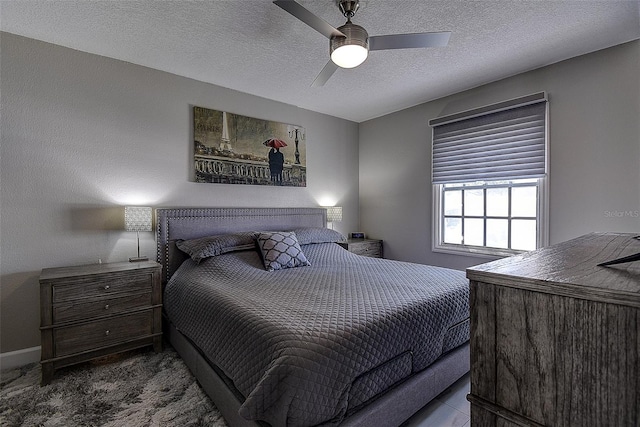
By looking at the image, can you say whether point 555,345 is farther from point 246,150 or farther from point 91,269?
point 246,150

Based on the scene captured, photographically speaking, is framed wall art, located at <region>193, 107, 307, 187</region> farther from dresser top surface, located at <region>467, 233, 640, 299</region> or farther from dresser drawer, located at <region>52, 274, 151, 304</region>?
dresser top surface, located at <region>467, 233, 640, 299</region>

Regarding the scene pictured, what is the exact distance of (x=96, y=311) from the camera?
2.23m

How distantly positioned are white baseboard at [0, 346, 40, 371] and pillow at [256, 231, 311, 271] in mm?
1964

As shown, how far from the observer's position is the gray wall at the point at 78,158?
236 cm

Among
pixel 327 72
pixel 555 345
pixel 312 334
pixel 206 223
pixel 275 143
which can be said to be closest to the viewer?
pixel 555 345

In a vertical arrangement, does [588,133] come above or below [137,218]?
above

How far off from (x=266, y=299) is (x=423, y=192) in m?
2.80

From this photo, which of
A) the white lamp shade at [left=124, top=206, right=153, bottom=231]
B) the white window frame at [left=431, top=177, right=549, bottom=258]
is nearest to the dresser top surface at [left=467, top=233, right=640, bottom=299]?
the white window frame at [left=431, top=177, right=549, bottom=258]

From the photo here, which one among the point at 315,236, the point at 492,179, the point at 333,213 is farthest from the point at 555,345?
the point at 333,213

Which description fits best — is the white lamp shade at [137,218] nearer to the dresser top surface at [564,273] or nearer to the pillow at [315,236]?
the pillow at [315,236]

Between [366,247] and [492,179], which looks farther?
[366,247]

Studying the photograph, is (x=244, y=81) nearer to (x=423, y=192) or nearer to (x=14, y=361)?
(x=423, y=192)

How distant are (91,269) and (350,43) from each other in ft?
8.38

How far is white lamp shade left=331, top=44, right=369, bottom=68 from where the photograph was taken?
184 centimetres
